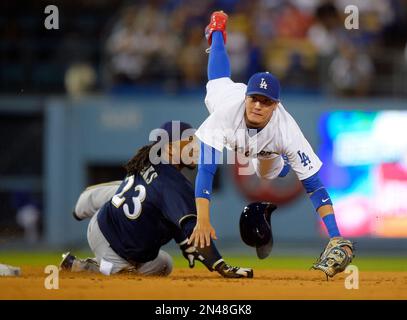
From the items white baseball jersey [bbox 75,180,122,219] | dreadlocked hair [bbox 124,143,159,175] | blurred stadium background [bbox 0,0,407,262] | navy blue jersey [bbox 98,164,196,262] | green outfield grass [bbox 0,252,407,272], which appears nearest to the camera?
navy blue jersey [bbox 98,164,196,262]

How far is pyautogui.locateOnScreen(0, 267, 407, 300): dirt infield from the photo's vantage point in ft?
19.5

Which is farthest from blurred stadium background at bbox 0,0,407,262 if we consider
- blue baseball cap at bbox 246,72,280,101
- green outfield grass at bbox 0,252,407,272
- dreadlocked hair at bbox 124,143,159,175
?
blue baseball cap at bbox 246,72,280,101

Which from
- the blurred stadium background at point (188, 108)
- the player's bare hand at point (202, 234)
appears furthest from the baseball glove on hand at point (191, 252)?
the blurred stadium background at point (188, 108)

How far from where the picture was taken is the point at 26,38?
47.8 ft

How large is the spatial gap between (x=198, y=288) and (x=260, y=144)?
3.75 feet

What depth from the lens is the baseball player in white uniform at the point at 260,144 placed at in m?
6.05

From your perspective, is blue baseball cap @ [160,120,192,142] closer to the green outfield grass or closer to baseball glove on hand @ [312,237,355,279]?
baseball glove on hand @ [312,237,355,279]

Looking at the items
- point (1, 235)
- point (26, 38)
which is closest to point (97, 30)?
point (26, 38)

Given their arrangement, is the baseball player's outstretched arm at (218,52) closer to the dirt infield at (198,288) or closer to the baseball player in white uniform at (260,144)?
the baseball player in white uniform at (260,144)

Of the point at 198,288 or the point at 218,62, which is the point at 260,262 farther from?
the point at 198,288

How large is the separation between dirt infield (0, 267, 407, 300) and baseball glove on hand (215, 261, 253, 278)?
0.05 metres

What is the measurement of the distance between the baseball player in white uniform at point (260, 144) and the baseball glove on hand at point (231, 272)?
34 cm

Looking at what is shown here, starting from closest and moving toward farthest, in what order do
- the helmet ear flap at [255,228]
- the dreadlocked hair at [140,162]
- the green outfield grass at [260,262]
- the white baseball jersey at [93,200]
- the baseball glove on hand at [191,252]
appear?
the baseball glove on hand at [191,252]
the helmet ear flap at [255,228]
the dreadlocked hair at [140,162]
the white baseball jersey at [93,200]
the green outfield grass at [260,262]

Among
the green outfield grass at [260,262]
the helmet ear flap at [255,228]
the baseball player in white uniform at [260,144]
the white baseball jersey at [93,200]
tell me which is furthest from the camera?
the green outfield grass at [260,262]
